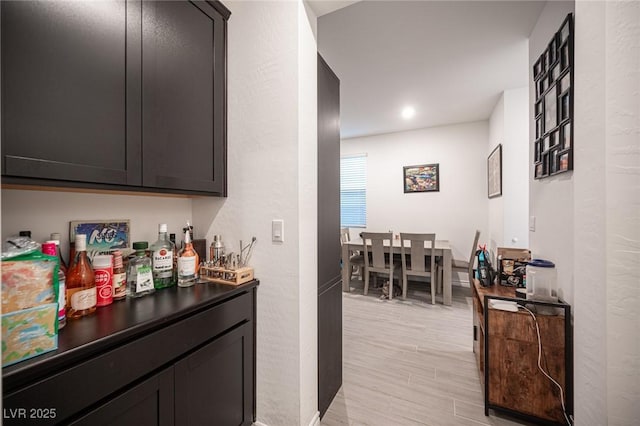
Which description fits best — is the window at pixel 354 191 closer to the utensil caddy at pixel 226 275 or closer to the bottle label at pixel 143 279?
the utensil caddy at pixel 226 275

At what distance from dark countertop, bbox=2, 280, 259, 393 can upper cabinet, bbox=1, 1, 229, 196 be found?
1.58 ft

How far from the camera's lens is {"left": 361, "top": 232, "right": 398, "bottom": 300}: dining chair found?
Answer: 12.4 feet

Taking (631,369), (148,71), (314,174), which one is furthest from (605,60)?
(148,71)

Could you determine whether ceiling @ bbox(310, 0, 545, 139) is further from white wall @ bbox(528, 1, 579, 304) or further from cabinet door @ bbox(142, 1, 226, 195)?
cabinet door @ bbox(142, 1, 226, 195)

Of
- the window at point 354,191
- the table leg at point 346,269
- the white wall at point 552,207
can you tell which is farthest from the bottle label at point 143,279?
the window at point 354,191

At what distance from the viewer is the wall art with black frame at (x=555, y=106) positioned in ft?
4.83

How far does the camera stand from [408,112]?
3.99 metres

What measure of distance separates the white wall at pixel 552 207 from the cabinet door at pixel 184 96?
2.05 meters

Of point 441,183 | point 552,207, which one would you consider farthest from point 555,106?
point 441,183

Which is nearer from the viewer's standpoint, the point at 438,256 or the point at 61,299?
the point at 61,299

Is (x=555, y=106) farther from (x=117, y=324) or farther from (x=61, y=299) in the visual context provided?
(x=61, y=299)

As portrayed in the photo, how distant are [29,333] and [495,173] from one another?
4395 mm

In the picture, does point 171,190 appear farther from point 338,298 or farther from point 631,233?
point 631,233

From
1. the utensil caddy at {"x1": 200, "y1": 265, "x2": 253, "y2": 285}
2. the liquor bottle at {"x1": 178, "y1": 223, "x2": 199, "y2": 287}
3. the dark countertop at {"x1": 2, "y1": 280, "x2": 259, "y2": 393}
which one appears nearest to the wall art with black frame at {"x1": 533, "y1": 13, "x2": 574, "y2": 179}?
the utensil caddy at {"x1": 200, "y1": 265, "x2": 253, "y2": 285}
